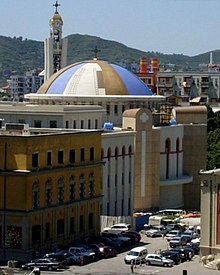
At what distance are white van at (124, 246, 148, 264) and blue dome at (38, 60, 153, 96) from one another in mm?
26046

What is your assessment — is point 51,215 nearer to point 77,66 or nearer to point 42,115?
point 42,115

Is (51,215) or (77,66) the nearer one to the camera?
(51,215)

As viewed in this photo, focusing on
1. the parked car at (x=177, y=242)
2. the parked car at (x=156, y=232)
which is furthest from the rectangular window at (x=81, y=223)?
the parked car at (x=156, y=232)

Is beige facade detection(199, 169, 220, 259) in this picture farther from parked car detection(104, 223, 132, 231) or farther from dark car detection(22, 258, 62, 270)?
parked car detection(104, 223, 132, 231)

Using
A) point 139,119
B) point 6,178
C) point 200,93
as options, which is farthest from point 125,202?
point 200,93

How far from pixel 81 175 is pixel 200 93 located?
106 m

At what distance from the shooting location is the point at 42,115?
2522 inches

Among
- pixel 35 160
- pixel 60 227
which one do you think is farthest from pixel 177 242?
pixel 35 160

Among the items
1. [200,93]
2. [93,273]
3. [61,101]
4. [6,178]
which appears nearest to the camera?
[93,273]

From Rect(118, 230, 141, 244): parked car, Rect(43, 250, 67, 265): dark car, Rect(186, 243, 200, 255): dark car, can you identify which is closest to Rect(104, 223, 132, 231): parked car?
Rect(118, 230, 141, 244): parked car

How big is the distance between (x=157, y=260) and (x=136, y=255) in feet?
3.65

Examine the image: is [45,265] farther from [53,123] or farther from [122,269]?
[53,123]

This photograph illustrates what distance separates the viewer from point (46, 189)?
165 ft

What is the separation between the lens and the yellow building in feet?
160
